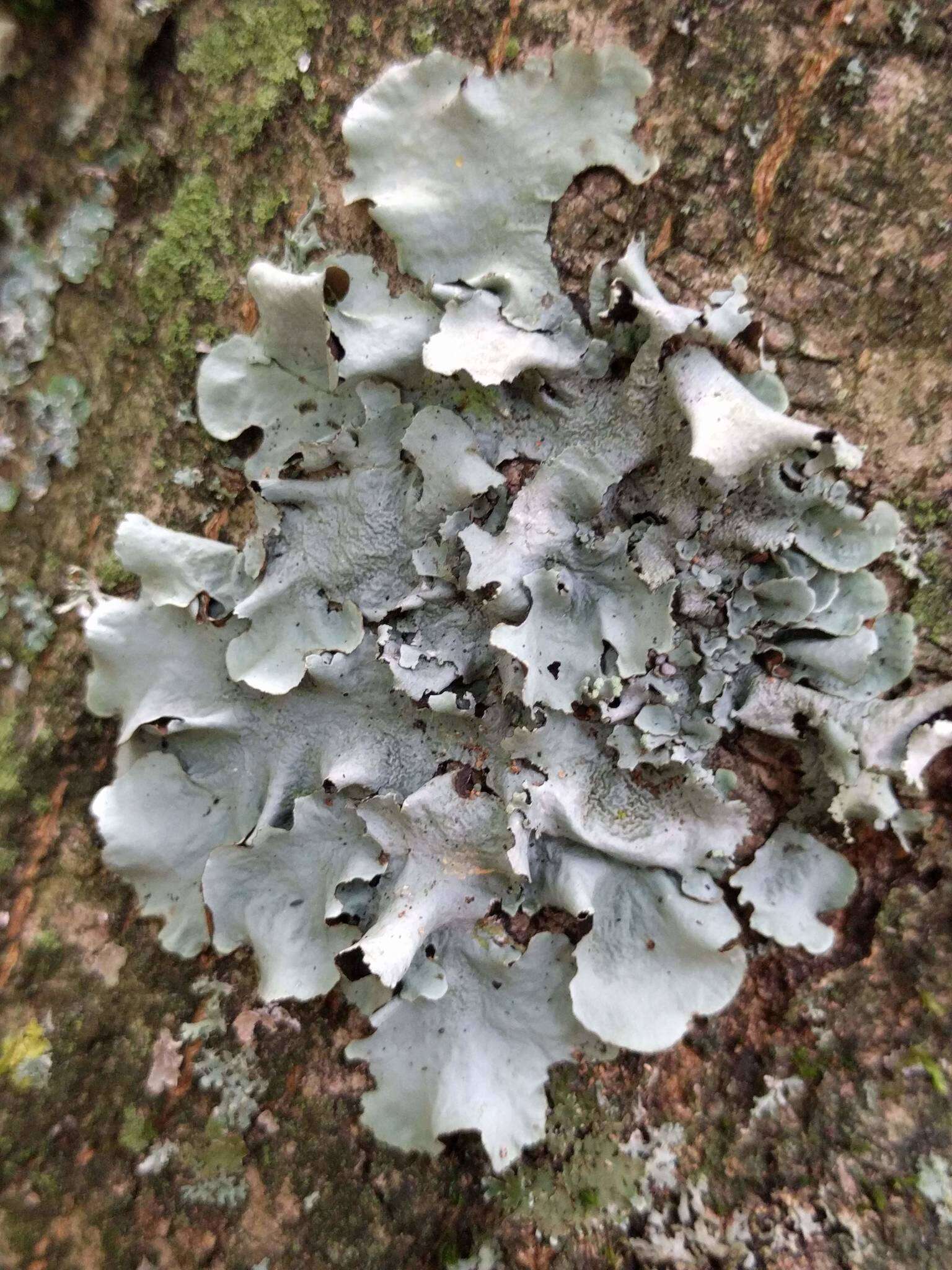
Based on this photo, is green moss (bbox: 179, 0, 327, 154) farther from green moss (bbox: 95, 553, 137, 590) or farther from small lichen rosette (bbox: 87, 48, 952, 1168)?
green moss (bbox: 95, 553, 137, 590)

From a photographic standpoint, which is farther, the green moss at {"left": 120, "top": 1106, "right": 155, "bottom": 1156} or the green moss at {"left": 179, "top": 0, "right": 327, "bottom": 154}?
the green moss at {"left": 120, "top": 1106, "right": 155, "bottom": 1156}

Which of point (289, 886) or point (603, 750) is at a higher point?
point (603, 750)

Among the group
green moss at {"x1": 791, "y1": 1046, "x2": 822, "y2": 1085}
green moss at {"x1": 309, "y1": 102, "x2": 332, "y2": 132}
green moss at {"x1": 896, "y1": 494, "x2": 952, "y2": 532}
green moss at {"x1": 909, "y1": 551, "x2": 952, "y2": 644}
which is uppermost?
green moss at {"x1": 309, "y1": 102, "x2": 332, "y2": 132}

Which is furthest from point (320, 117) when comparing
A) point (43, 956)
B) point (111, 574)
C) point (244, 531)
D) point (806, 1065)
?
point (806, 1065)

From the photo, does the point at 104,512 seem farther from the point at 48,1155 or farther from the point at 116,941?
the point at 48,1155

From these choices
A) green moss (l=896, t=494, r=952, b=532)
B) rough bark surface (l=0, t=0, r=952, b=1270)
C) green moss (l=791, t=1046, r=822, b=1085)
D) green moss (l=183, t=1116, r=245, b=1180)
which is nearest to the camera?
rough bark surface (l=0, t=0, r=952, b=1270)

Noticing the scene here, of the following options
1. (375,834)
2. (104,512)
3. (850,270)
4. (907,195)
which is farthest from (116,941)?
(907,195)

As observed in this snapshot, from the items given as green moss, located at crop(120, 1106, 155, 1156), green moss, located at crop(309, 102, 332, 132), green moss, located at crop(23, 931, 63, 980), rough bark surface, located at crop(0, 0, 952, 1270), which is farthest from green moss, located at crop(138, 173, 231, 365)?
green moss, located at crop(120, 1106, 155, 1156)

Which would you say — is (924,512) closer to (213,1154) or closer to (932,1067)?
(932,1067)
